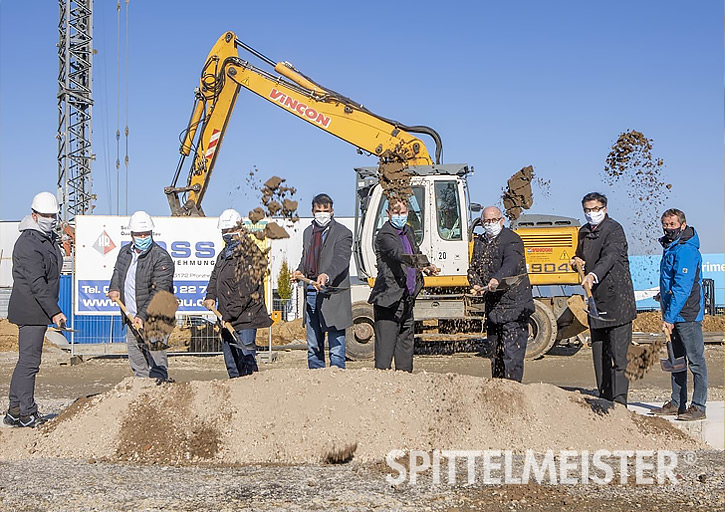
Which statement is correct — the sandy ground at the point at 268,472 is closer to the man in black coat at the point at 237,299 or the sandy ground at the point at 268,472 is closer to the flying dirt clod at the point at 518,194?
the man in black coat at the point at 237,299

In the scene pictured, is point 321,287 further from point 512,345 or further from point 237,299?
point 512,345

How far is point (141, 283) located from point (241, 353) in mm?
1166

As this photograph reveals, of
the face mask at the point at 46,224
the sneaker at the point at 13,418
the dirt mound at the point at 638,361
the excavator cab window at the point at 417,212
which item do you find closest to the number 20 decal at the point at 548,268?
the excavator cab window at the point at 417,212

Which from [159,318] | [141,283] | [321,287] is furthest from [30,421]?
[321,287]

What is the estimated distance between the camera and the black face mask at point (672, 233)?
270 inches

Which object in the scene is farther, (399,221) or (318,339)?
(399,221)

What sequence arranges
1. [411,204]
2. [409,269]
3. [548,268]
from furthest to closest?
[548,268], [411,204], [409,269]

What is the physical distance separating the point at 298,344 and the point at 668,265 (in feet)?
35.0

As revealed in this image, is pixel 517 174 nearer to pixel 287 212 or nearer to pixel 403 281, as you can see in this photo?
pixel 287 212

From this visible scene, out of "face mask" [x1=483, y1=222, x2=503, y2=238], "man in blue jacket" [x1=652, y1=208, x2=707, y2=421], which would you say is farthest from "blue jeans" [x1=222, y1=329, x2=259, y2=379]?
"man in blue jacket" [x1=652, y1=208, x2=707, y2=421]

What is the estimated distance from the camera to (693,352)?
683 centimetres

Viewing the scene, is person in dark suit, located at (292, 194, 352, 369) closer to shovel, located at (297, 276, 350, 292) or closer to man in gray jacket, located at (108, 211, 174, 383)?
shovel, located at (297, 276, 350, 292)

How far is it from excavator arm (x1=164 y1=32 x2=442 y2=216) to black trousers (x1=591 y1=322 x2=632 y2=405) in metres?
6.83

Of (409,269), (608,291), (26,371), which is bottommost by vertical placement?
(26,371)
